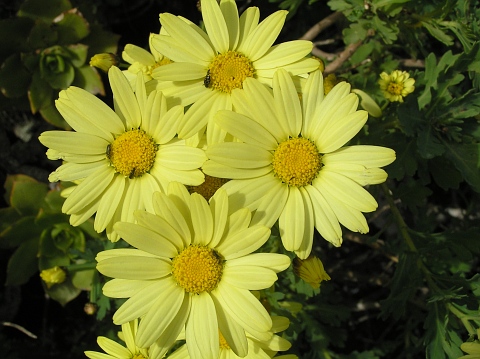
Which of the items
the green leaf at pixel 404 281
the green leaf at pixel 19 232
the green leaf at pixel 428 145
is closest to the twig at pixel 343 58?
the green leaf at pixel 428 145

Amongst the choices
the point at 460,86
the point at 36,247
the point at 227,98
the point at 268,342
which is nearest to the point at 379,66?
the point at 460,86

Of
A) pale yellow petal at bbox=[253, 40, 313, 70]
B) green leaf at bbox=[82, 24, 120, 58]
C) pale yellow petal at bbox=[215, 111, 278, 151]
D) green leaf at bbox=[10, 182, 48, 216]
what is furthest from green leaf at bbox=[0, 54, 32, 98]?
pale yellow petal at bbox=[215, 111, 278, 151]

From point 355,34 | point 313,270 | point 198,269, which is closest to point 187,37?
point 198,269

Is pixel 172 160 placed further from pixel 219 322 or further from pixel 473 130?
pixel 473 130

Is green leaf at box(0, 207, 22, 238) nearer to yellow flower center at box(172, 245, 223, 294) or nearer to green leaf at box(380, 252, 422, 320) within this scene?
yellow flower center at box(172, 245, 223, 294)

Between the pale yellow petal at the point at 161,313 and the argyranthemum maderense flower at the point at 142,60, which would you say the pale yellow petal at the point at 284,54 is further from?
the pale yellow petal at the point at 161,313

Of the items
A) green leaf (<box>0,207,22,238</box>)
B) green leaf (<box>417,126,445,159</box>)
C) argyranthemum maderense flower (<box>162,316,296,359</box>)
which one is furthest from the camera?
green leaf (<box>0,207,22,238</box>)
